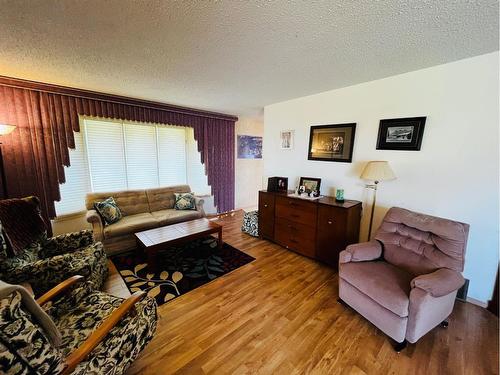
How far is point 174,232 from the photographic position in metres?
2.86

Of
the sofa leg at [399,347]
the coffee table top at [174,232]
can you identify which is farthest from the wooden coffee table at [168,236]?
the sofa leg at [399,347]

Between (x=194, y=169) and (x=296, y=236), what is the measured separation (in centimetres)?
266

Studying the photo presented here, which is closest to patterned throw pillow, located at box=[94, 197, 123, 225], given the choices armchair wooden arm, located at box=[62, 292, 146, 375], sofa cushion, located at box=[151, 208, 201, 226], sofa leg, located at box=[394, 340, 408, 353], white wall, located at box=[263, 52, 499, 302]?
sofa cushion, located at box=[151, 208, 201, 226]

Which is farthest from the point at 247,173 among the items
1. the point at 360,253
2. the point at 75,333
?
the point at 75,333

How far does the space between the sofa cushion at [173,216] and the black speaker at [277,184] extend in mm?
1412

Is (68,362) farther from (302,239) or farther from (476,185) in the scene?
(476,185)

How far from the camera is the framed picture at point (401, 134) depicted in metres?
2.26

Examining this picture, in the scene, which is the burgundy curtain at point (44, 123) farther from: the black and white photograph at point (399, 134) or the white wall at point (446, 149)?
the black and white photograph at point (399, 134)

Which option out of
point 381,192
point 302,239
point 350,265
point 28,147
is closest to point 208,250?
point 302,239

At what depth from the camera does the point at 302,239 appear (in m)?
2.93

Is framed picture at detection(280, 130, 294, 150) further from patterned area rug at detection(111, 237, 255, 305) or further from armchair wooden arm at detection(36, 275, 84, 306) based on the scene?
armchair wooden arm at detection(36, 275, 84, 306)

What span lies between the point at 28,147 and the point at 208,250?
2.76 m

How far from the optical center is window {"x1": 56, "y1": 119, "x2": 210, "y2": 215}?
319 centimetres

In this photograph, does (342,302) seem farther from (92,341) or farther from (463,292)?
(92,341)
